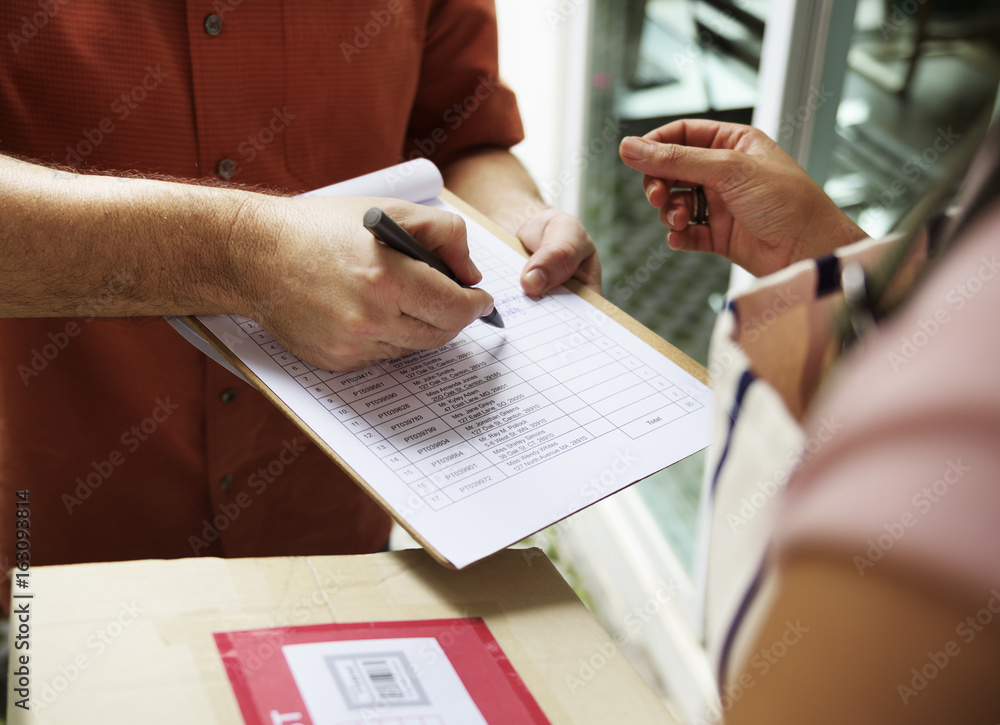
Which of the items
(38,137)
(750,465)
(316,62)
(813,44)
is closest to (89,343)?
(38,137)

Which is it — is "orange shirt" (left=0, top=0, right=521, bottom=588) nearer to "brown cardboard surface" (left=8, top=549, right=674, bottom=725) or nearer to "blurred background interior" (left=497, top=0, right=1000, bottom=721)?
"brown cardboard surface" (left=8, top=549, right=674, bottom=725)

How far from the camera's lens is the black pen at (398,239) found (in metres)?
0.57

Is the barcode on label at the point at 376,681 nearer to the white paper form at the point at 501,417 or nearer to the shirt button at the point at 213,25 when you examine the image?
the white paper form at the point at 501,417

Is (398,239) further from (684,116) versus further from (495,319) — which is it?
(684,116)

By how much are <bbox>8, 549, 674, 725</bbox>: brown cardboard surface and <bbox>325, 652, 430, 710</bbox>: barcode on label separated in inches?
1.3

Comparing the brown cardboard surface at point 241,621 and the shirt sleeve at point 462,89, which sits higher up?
the shirt sleeve at point 462,89

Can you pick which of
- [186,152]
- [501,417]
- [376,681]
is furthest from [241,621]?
[186,152]

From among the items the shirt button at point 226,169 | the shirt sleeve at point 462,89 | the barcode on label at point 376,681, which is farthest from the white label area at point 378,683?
the shirt sleeve at point 462,89

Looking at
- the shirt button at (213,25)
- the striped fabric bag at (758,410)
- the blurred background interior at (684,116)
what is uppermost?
the shirt button at (213,25)

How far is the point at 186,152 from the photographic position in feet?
2.60

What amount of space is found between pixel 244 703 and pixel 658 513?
→ 1506 millimetres

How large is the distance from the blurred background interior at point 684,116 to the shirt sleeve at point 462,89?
39 cm

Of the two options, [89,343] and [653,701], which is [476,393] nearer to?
[653,701]

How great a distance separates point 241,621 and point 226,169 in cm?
55
